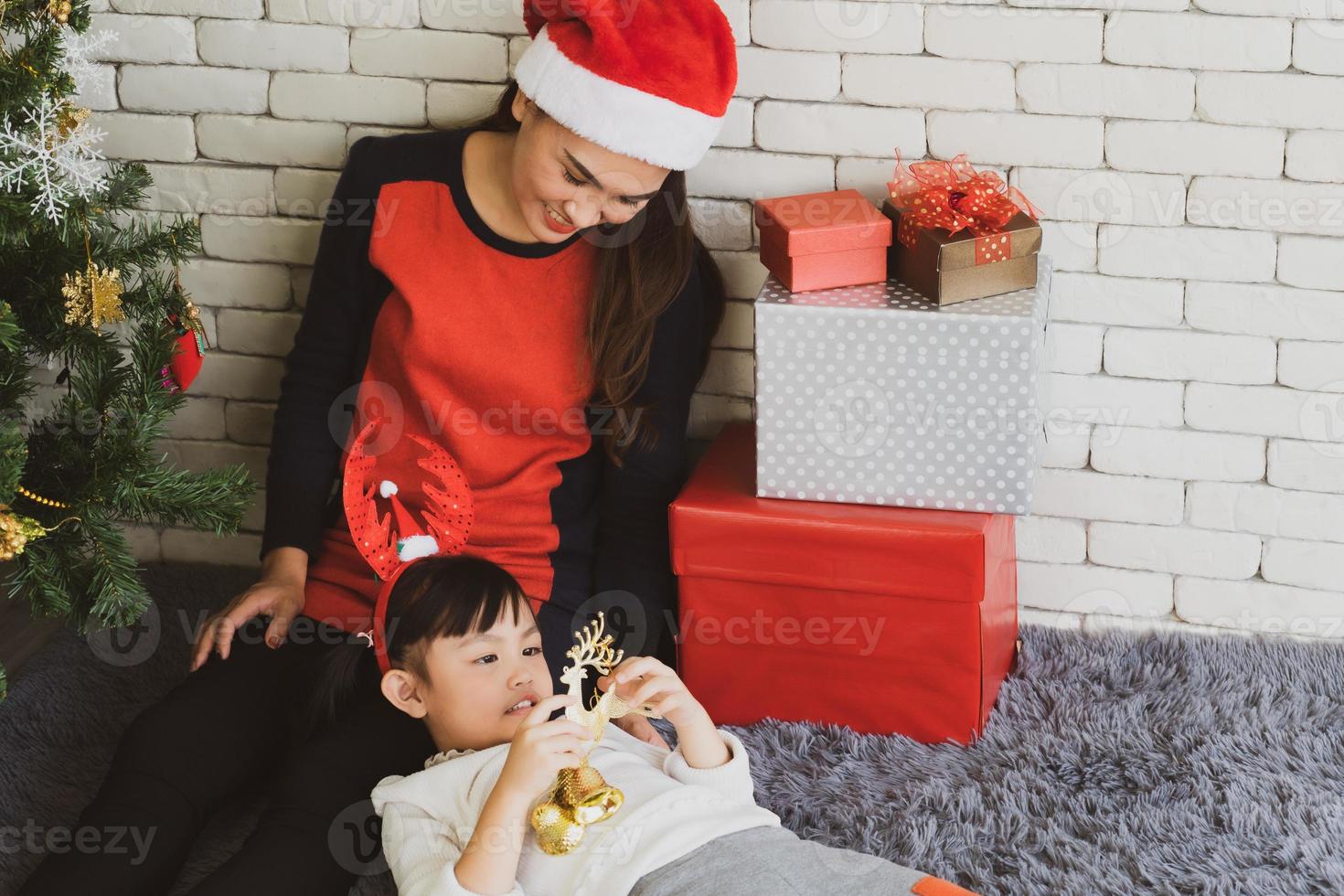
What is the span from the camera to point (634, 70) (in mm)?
1489

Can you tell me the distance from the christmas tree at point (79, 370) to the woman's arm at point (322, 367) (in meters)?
0.27

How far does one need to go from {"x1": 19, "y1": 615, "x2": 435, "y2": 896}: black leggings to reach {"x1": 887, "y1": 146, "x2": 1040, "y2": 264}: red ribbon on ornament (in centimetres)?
87

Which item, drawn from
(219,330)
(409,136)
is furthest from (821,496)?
(219,330)

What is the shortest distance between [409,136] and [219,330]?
1.73 ft

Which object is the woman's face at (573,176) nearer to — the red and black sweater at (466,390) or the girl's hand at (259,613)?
the red and black sweater at (466,390)

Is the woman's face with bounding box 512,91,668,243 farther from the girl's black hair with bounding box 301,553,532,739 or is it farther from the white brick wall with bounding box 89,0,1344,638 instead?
the girl's black hair with bounding box 301,553,532,739

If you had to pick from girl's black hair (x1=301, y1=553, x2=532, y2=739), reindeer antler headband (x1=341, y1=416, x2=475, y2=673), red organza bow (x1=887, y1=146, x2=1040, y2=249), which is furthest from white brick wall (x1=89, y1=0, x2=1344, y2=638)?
girl's black hair (x1=301, y1=553, x2=532, y2=739)

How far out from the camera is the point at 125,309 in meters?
1.54

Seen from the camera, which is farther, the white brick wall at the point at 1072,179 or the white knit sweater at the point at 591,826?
the white brick wall at the point at 1072,179

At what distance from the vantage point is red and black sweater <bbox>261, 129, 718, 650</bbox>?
1758mm

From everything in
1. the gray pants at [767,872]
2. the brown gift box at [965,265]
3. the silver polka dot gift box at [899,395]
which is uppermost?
the brown gift box at [965,265]

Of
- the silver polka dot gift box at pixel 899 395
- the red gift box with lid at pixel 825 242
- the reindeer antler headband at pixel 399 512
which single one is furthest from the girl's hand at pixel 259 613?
the red gift box with lid at pixel 825 242

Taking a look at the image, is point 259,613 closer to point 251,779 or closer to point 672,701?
point 251,779

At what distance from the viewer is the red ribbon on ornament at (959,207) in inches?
64.9
